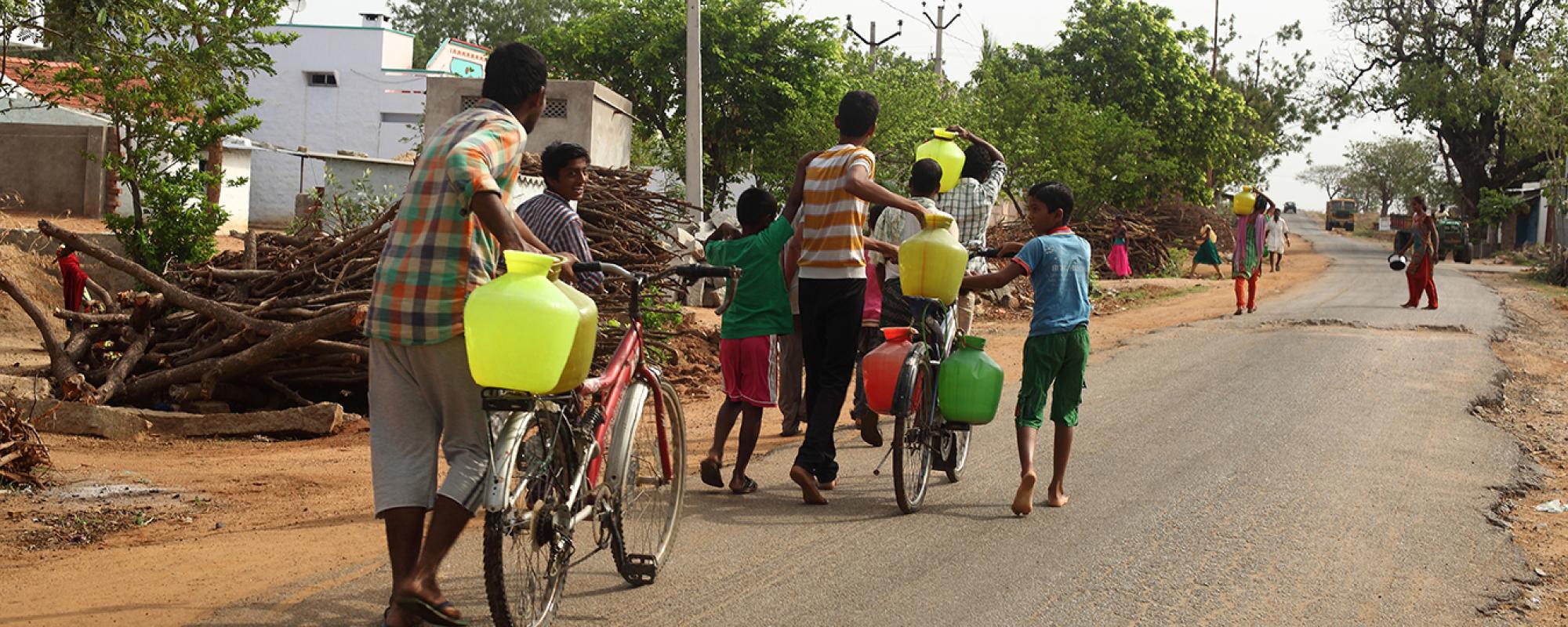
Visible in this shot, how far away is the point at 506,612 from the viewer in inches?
156

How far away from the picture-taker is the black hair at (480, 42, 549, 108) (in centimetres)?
436

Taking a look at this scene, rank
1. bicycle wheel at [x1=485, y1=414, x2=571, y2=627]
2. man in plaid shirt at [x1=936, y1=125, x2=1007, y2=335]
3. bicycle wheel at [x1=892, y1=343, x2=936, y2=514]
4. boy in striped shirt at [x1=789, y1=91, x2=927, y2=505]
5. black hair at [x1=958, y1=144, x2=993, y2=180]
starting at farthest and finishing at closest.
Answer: black hair at [x1=958, y1=144, x2=993, y2=180], man in plaid shirt at [x1=936, y1=125, x2=1007, y2=335], boy in striped shirt at [x1=789, y1=91, x2=927, y2=505], bicycle wheel at [x1=892, y1=343, x2=936, y2=514], bicycle wheel at [x1=485, y1=414, x2=571, y2=627]

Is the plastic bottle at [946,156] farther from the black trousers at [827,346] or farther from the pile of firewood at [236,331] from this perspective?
the pile of firewood at [236,331]

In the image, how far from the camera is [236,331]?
9.90 meters

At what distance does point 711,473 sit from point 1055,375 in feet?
5.78

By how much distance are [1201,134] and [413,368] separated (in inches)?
1667

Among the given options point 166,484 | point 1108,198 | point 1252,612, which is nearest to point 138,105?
point 166,484

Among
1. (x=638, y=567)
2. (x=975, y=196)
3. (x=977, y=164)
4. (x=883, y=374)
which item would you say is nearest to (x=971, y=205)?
(x=975, y=196)

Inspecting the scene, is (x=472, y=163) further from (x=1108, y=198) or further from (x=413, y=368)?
(x=1108, y=198)

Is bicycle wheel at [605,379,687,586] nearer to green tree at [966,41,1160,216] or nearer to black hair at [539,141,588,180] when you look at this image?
black hair at [539,141,588,180]

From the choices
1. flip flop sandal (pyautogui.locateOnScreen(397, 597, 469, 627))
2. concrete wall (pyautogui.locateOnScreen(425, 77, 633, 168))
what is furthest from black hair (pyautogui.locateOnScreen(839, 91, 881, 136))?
concrete wall (pyautogui.locateOnScreen(425, 77, 633, 168))

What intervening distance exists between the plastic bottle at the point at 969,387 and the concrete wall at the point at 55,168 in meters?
26.9

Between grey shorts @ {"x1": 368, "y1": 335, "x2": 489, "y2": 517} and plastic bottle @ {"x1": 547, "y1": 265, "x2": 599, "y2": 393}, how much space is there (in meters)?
0.33

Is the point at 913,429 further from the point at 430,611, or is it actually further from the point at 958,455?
the point at 430,611
